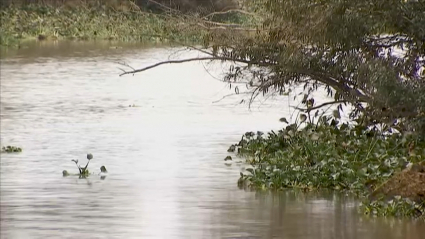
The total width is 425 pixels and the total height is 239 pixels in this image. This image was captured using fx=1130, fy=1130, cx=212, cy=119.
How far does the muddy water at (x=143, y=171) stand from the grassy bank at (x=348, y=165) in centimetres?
29

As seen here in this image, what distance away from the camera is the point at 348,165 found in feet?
44.8

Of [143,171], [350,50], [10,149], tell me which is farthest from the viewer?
[10,149]

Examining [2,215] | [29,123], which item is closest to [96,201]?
[2,215]

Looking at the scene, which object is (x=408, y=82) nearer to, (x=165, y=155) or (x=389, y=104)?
(x=389, y=104)

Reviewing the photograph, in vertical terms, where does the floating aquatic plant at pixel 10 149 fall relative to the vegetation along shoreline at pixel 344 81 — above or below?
below

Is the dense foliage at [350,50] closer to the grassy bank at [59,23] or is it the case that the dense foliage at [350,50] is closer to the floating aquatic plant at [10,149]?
the floating aquatic plant at [10,149]

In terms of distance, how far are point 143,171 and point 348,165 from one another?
9.83ft

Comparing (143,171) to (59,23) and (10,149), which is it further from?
(59,23)

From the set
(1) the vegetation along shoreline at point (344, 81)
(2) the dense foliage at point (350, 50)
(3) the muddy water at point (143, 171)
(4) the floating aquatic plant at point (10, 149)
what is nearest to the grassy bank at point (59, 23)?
(3) the muddy water at point (143, 171)

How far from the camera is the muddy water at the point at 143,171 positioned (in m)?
11.1

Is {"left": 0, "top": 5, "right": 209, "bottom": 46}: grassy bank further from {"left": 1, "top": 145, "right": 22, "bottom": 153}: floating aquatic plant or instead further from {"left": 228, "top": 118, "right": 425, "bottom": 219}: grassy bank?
{"left": 228, "top": 118, "right": 425, "bottom": 219}: grassy bank

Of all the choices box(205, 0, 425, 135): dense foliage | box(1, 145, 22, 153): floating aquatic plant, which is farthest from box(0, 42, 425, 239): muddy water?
box(205, 0, 425, 135): dense foliage

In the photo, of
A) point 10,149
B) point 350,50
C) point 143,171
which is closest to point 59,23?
point 10,149

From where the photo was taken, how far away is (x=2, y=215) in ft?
38.8
